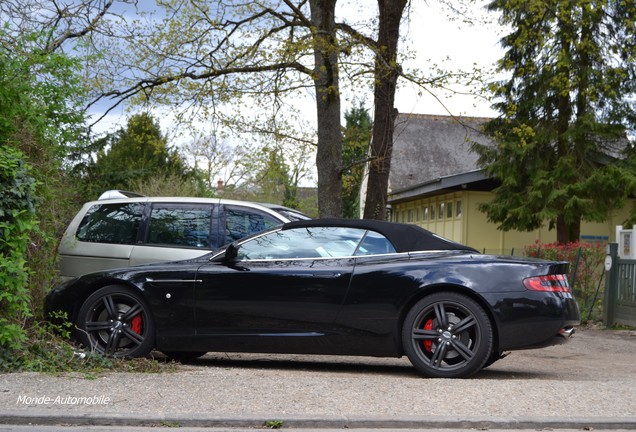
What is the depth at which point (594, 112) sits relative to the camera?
3238 cm

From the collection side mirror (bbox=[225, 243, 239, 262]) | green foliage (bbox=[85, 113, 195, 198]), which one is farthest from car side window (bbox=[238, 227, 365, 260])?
green foliage (bbox=[85, 113, 195, 198])

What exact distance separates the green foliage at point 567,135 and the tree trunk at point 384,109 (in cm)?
1272

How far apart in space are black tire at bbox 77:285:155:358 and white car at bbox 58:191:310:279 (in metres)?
1.71

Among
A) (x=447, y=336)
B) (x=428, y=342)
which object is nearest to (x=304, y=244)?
(x=428, y=342)

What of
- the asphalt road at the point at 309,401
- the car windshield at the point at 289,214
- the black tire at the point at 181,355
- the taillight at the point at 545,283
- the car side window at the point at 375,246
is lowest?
the black tire at the point at 181,355

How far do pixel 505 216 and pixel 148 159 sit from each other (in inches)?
895

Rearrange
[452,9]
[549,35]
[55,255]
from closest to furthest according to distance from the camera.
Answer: [55,255] → [452,9] → [549,35]

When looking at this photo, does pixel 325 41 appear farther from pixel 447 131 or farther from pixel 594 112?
pixel 447 131

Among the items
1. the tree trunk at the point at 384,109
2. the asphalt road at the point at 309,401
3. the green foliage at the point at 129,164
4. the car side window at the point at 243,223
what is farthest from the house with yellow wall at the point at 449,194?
the asphalt road at the point at 309,401

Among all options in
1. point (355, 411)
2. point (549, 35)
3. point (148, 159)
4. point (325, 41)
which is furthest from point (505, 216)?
point (355, 411)

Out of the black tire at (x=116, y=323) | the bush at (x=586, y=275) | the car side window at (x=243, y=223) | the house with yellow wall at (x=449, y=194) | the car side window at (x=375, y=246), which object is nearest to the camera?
the car side window at (x=375, y=246)

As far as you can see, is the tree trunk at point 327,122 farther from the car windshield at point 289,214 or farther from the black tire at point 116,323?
the black tire at point 116,323

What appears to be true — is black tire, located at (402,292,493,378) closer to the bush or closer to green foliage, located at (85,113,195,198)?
the bush

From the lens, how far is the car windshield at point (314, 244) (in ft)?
28.3
